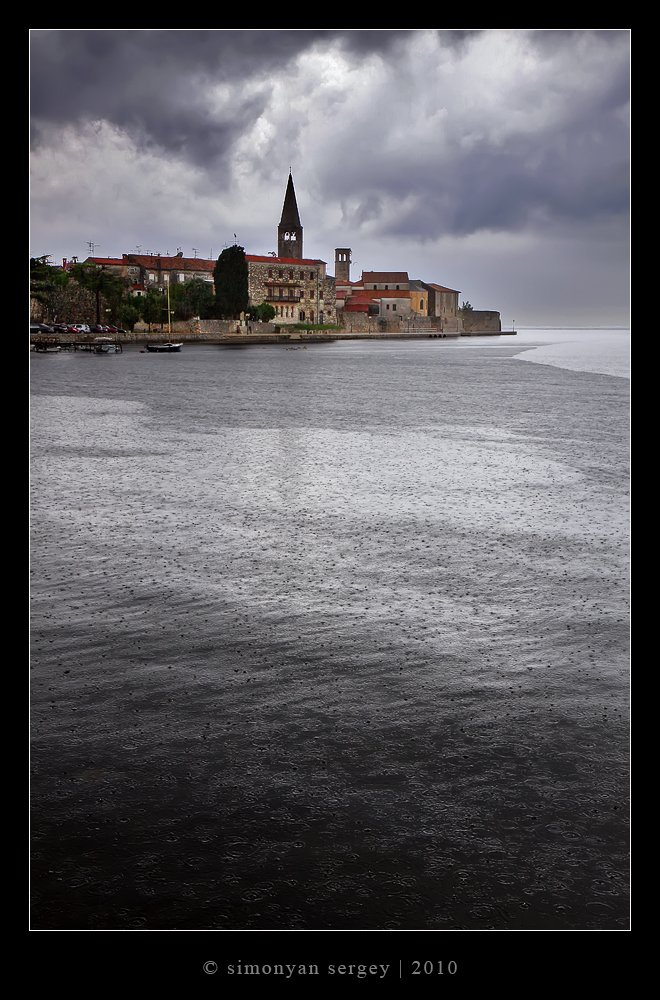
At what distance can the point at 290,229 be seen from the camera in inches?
4377

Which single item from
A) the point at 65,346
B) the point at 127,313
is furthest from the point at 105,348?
the point at 127,313

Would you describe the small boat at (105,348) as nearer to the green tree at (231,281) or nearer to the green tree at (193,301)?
the green tree at (231,281)

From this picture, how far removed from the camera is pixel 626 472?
1720 cm

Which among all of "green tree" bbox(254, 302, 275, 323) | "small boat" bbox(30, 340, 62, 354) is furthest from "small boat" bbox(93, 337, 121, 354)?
"green tree" bbox(254, 302, 275, 323)

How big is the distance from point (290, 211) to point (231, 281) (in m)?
33.4

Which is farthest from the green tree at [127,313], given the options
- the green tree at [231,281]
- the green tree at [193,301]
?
the green tree at [231,281]

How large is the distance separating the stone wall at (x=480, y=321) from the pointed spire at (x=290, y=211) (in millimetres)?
39490

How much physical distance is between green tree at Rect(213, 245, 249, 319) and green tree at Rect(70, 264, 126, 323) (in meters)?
7.52

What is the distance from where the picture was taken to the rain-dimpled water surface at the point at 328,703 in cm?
470

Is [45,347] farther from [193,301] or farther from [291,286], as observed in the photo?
[291,286]

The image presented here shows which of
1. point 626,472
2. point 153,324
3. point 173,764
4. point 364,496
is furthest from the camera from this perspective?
point 153,324
